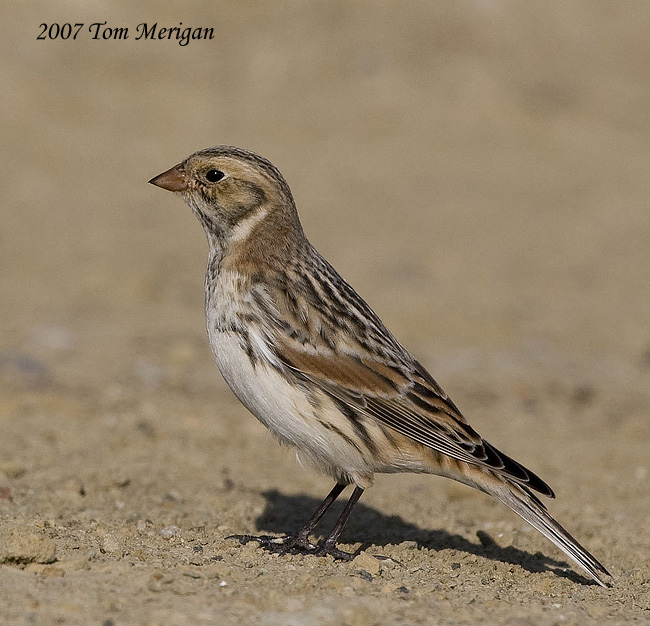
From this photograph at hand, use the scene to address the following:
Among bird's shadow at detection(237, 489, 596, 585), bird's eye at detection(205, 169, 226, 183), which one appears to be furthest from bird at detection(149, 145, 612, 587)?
bird's shadow at detection(237, 489, 596, 585)

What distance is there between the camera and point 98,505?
23.7ft

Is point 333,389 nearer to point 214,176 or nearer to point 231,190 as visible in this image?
point 231,190

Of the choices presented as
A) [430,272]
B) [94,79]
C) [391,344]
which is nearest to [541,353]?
[430,272]

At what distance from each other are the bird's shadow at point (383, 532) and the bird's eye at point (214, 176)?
2.09 meters

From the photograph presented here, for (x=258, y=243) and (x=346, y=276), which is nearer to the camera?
(x=258, y=243)

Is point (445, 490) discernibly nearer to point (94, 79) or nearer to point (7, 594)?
point (7, 594)

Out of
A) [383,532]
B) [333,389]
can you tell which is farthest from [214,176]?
[383,532]

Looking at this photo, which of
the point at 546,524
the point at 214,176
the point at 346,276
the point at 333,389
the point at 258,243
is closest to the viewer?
the point at 546,524

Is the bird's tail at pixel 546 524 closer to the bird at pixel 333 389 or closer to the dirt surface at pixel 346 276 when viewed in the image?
the bird at pixel 333 389

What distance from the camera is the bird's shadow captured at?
6.62m

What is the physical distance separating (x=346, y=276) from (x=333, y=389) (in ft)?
25.7

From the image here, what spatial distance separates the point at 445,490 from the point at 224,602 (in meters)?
3.80

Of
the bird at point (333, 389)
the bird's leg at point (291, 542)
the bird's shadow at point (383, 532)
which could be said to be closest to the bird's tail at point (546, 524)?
the bird at point (333, 389)

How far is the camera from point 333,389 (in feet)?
20.5
